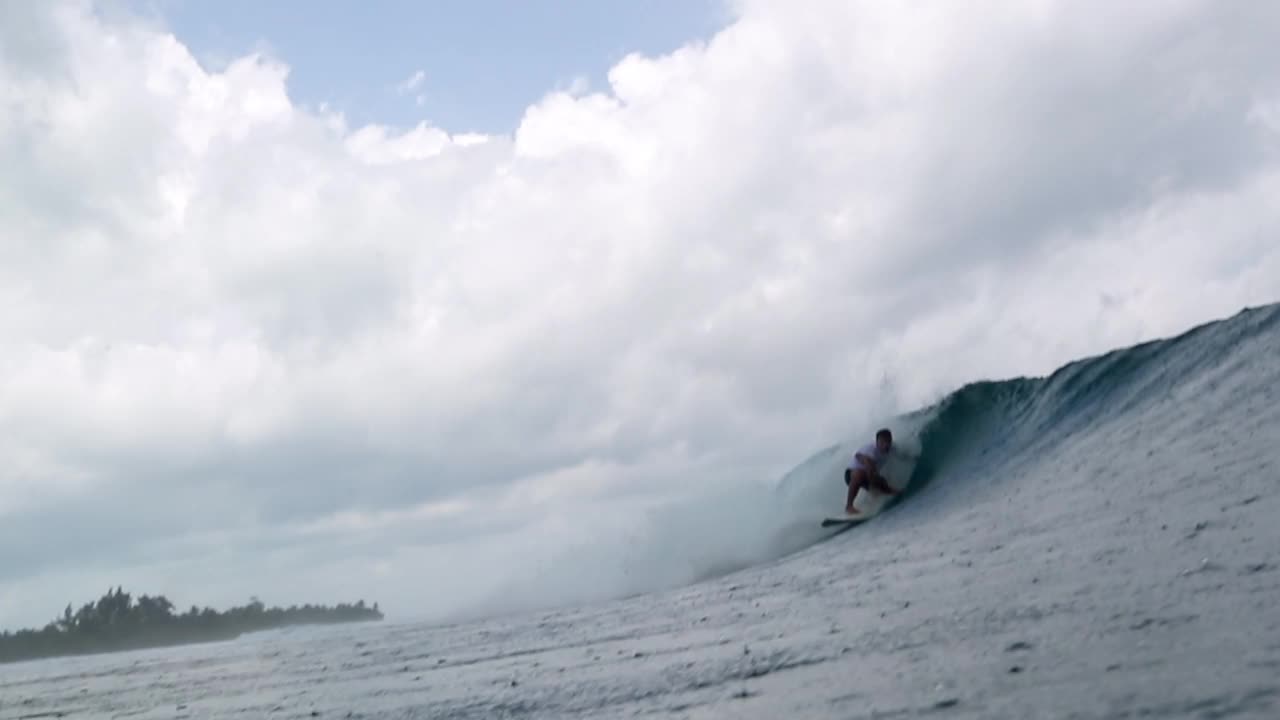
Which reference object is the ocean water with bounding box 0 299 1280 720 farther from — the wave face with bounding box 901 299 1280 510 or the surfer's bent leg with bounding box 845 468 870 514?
the surfer's bent leg with bounding box 845 468 870 514

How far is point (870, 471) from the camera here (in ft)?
66.2

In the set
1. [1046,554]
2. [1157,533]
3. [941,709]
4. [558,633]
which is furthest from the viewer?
[558,633]

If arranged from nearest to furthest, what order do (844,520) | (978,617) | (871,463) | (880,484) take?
(978,617)
(844,520)
(880,484)
(871,463)

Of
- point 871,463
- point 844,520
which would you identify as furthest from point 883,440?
point 844,520

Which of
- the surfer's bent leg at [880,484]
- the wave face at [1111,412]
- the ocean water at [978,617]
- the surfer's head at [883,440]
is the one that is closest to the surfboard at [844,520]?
the ocean water at [978,617]

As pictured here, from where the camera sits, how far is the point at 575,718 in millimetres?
6410

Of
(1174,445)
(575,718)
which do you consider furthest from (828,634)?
(1174,445)

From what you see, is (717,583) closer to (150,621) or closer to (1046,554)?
(1046,554)

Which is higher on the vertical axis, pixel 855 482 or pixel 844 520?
pixel 855 482

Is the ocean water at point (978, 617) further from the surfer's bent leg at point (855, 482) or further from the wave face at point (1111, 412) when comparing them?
the surfer's bent leg at point (855, 482)

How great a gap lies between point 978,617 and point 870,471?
523 inches

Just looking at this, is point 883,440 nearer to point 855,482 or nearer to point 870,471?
point 870,471

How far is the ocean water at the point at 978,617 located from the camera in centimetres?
518

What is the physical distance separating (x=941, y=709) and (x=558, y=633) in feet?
26.8
